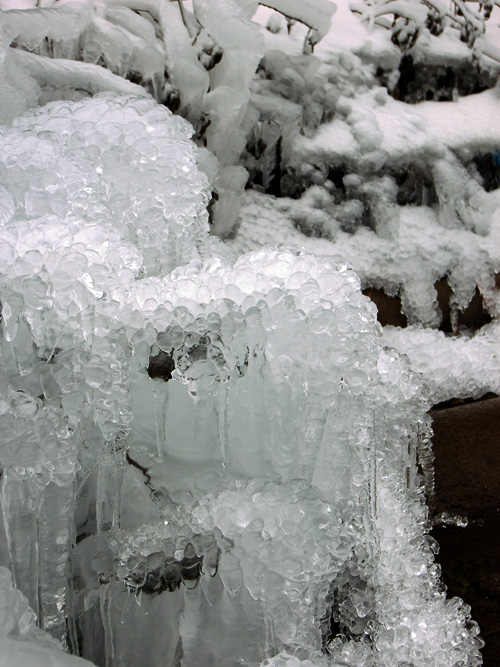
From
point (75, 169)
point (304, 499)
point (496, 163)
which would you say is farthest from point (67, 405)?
point (496, 163)

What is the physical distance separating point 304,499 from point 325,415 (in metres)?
0.17

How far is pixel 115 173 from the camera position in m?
1.58

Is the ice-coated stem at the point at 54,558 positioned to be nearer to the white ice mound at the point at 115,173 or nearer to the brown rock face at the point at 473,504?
the white ice mound at the point at 115,173

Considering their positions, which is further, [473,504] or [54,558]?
[473,504]

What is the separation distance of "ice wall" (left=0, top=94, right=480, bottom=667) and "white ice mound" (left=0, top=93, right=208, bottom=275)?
0.01 meters

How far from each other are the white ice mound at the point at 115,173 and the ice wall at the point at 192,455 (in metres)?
0.01

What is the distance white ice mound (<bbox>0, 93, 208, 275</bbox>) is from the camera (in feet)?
4.80

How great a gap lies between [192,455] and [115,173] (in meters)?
0.74

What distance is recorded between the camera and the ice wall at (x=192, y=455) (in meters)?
1.04

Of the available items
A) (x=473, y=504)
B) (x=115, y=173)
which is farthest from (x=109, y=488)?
(x=473, y=504)

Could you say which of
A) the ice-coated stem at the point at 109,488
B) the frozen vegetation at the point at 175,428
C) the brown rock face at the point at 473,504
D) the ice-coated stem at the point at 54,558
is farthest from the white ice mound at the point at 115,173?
the brown rock face at the point at 473,504

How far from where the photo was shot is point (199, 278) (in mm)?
1241

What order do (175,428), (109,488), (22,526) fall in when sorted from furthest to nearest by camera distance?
(175,428)
(109,488)
(22,526)

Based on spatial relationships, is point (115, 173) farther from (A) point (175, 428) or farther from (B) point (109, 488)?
(B) point (109, 488)
